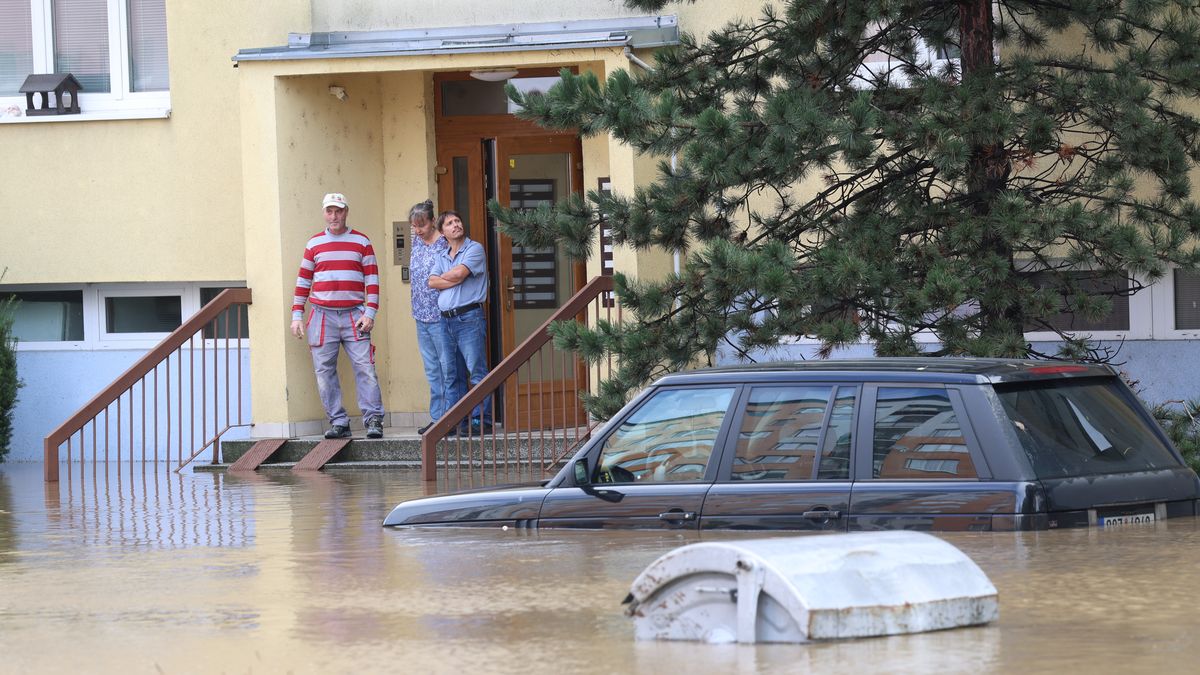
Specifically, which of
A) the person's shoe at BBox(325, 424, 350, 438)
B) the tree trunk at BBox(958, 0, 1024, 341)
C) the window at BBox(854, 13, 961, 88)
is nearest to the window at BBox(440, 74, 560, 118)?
the person's shoe at BBox(325, 424, 350, 438)

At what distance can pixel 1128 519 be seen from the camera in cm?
757

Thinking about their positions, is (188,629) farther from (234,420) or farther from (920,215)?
(234,420)

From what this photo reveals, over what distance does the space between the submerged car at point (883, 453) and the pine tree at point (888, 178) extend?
2.53 meters

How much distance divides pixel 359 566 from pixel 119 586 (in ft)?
3.73

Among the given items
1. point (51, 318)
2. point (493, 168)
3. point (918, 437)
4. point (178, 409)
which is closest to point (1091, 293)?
point (918, 437)

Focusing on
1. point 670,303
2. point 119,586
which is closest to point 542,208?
point 670,303

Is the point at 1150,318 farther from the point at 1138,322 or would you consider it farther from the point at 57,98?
the point at 57,98

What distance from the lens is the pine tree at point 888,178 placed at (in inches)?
426

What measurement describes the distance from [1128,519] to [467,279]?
8577 millimetres

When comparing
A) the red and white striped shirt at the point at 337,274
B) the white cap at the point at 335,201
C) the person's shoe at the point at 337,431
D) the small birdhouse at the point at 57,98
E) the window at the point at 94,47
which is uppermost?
the window at the point at 94,47

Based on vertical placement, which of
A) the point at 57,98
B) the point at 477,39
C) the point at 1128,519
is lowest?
the point at 1128,519

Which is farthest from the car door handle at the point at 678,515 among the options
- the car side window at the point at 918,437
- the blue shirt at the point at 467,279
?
the blue shirt at the point at 467,279

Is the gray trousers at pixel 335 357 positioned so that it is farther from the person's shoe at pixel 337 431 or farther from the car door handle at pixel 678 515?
the car door handle at pixel 678 515

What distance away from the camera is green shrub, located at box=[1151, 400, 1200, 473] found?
35.0 feet
